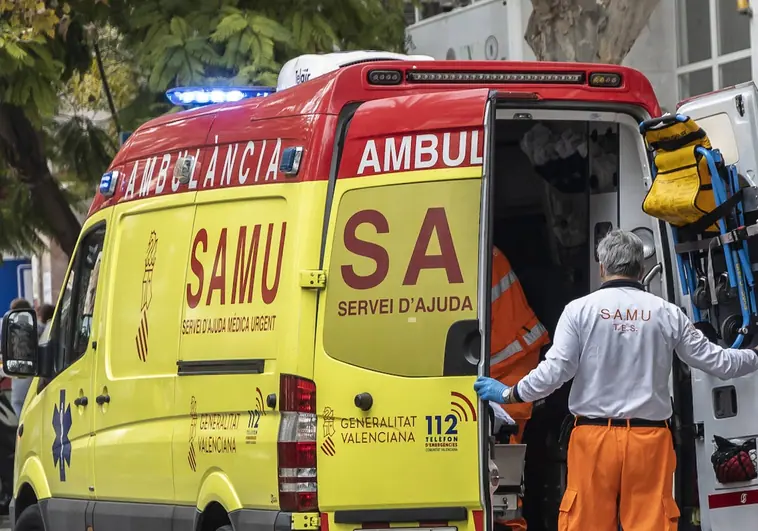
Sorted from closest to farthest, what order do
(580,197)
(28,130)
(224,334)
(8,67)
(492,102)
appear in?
(492,102) → (224,334) → (580,197) → (8,67) → (28,130)

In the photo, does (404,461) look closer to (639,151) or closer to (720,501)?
(720,501)

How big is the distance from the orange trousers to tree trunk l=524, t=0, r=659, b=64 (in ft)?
16.4

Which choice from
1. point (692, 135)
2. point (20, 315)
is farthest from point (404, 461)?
point (20, 315)

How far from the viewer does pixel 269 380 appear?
6102mm

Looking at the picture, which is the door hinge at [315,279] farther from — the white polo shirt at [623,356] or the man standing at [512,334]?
the man standing at [512,334]

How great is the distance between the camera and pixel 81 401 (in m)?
7.75

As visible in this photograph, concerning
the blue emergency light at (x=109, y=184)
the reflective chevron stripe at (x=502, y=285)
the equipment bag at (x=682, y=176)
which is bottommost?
the reflective chevron stripe at (x=502, y=285)

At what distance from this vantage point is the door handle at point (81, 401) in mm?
7711

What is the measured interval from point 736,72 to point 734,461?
8364mm

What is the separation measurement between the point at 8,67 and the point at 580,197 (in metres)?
6.15

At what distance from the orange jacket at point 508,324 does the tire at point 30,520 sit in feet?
8.88

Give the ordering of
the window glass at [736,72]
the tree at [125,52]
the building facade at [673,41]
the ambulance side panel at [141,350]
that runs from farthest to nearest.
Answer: the building facade at [673,41]
the window glass at [736,72]
the tree at [125,52]
the ambulance side panel at [141,350]

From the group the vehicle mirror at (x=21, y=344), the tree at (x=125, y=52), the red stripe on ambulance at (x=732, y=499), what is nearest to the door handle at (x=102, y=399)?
the vehicle mirror at (x=21, y=344)

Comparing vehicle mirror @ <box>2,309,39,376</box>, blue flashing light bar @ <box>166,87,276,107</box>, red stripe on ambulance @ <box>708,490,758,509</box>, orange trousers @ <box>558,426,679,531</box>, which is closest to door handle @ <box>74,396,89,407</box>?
vehicle mirror @ <box>2,309,39,376</box>
